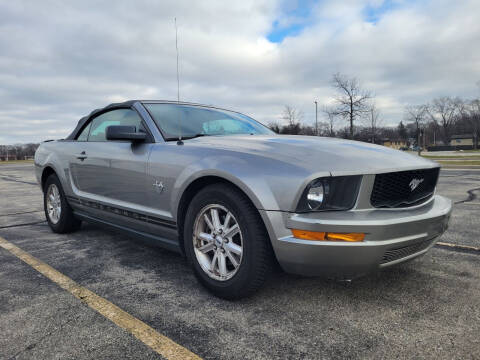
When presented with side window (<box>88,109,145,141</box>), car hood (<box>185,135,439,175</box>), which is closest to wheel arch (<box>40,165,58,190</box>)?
side window (<box>88,109,145,141</box>)

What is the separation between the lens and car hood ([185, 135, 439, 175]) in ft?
6.89

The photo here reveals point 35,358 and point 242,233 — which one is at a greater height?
point 242,233

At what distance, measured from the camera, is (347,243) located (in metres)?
1.96

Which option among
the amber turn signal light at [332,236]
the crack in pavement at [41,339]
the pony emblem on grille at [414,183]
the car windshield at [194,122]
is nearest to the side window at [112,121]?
the car windshield at [194,122]

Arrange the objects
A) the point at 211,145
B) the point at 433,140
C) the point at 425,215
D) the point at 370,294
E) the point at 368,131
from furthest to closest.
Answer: the point at 433,140, the point at 368,131, the point at 211,145, the point at 370,294, the point at 425,215

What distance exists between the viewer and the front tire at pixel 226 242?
2172 mm

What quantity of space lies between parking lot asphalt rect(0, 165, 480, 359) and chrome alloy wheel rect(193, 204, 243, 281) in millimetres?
210

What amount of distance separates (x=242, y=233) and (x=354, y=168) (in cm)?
78

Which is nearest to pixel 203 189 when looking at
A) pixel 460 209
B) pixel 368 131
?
pixel 460 209

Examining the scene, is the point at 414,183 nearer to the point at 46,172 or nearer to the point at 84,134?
the point at 84,134

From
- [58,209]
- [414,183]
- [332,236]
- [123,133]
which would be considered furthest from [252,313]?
[58,209]

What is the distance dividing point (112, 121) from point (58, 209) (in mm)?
1473

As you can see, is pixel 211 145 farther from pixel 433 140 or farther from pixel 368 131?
pixel 433 140

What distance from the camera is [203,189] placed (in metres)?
2.48
